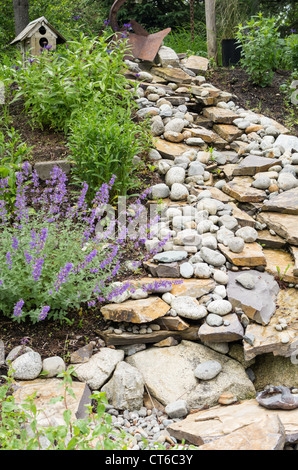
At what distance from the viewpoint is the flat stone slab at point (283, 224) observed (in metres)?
4.23

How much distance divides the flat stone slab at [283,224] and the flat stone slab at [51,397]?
2070 mm

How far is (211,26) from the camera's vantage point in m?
7.93

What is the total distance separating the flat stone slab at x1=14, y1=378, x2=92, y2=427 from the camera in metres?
2.80

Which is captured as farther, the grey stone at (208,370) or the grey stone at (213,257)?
the grey stone at (213,257)

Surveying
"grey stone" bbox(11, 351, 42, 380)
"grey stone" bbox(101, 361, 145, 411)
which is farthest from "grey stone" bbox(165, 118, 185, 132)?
"grey stone" bbox(11, 351, 42, 380)

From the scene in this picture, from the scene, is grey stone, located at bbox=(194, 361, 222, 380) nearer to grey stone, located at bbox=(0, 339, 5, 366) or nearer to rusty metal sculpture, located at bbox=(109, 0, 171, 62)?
grey stone, located at bbox=(0, 339, 5, 366)

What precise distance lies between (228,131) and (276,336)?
310 cm

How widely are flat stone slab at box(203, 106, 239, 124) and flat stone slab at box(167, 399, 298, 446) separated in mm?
3833

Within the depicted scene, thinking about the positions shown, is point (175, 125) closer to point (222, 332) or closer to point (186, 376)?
point (222, 332)

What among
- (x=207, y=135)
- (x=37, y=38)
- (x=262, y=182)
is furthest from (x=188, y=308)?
(x=37, y=38)

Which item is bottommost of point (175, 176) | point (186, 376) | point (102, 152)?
point (186, 376)

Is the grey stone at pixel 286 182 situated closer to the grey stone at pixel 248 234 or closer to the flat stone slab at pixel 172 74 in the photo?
the grey stone at pixel 248 234

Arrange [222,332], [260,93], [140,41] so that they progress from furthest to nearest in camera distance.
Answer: [140,41] < [260,93] < [222,332]

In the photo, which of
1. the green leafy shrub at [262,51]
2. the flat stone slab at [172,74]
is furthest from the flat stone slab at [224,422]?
the green leafy shrub at [262,51]
